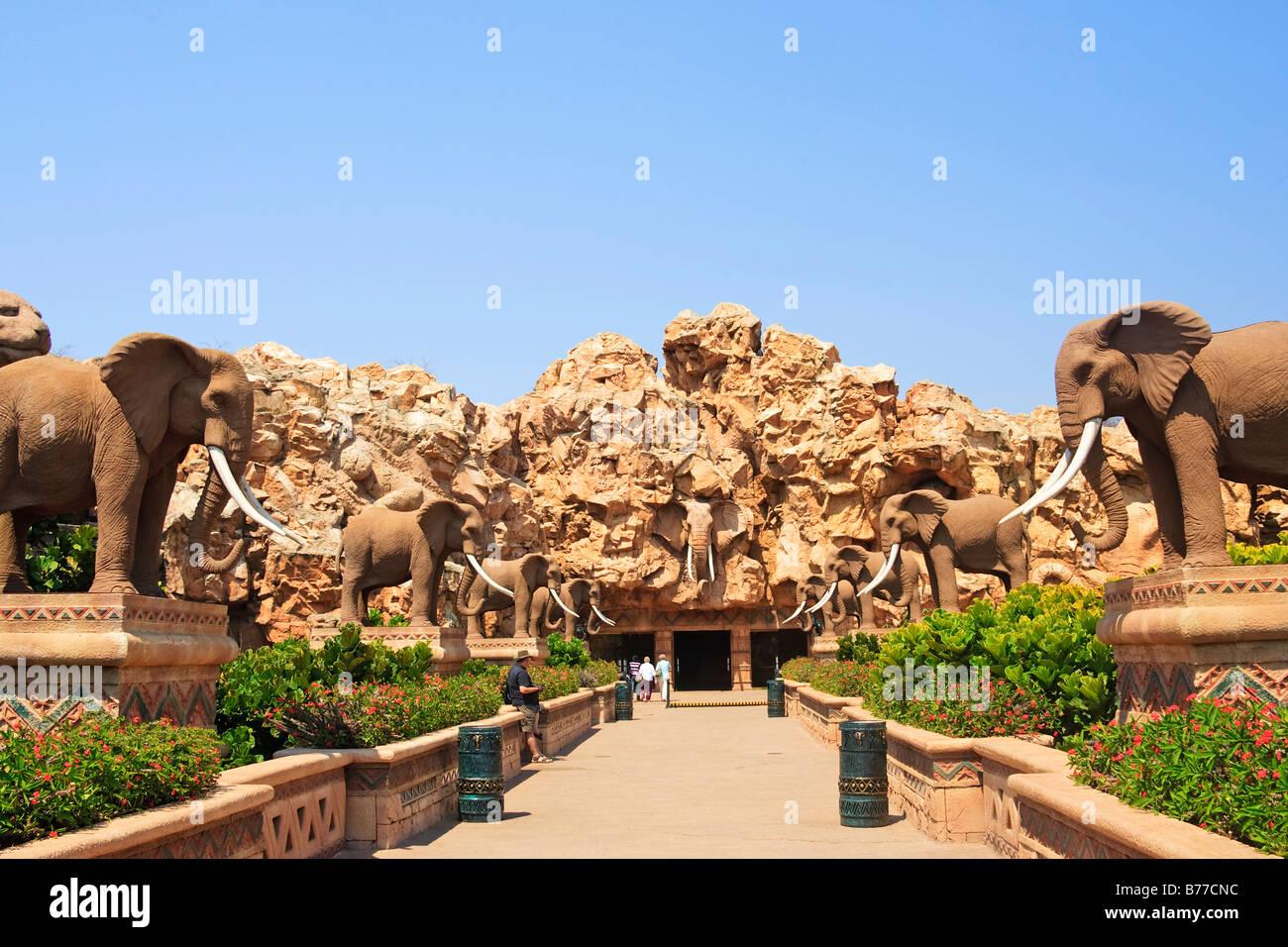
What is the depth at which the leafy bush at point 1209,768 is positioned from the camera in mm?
4934

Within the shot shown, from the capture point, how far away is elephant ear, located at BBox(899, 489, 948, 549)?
20.6 meters

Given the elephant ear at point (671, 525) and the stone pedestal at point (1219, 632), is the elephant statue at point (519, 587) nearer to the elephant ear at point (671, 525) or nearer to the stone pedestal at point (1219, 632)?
the elephant ear at point (671, 525)

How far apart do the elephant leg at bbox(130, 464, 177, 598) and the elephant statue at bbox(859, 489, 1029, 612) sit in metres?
14.3

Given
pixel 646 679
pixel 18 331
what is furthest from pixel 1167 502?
pixel 646 679

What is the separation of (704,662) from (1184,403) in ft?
143

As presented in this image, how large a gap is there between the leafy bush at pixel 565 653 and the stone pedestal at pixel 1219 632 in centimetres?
2016

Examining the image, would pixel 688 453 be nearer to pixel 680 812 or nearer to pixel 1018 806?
pixel 680 812

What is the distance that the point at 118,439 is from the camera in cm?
812

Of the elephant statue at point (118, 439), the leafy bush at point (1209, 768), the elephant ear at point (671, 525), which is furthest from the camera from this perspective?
the elephant ear at point (671, 525)

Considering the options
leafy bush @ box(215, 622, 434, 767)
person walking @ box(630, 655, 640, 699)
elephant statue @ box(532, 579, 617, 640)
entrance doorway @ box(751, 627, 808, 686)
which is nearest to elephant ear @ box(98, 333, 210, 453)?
leafy bush @ box(215, 622, 434, 767)

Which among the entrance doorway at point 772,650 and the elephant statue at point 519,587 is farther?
the entrance doorway at point 772,650

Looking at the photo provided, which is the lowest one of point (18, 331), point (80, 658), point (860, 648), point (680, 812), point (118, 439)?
point (680, 812)

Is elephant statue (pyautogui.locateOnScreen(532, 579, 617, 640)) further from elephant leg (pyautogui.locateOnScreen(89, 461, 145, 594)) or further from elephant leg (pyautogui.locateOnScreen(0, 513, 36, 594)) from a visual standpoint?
elephant leg (pyautogui.locateOnScreen(89, 461, 145, 594))

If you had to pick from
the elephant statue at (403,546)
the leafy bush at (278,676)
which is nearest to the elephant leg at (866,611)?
the elephant statue at (403,546)
